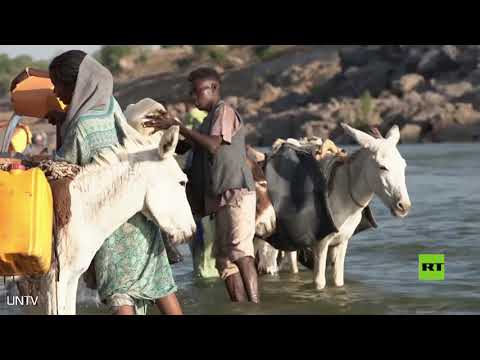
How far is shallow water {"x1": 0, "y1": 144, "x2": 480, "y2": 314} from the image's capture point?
8.38 metres

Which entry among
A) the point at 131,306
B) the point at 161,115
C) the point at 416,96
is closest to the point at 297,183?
the point at 161,115

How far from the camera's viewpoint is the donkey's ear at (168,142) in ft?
17.7

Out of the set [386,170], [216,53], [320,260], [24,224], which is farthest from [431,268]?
[216,53]

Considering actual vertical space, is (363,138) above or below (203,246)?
above

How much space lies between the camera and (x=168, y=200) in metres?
5.59

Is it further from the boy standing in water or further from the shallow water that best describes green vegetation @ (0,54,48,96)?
the boy standing in water

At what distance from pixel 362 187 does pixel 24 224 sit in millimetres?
4183

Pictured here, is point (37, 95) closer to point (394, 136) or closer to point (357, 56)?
point (394, 136)

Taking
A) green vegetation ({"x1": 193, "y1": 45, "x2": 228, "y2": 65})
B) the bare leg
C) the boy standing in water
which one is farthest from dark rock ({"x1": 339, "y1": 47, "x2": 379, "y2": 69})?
the bare leg

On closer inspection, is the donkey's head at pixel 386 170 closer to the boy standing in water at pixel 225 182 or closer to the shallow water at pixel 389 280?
the shallow water at pixel 389 280

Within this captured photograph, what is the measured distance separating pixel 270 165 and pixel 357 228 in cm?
112

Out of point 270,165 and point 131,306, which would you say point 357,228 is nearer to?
point 270,165

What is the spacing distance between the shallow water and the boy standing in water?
448mm

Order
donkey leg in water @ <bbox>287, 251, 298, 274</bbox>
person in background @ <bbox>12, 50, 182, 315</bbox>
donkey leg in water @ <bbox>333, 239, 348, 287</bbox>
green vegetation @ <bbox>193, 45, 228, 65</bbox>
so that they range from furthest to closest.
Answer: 1. green vegetation @ <bbox>193, 45, 228, 65</bbox>
2. donkey leg in water @ <bbox>287, 251, 298, 274</bbox>
3. donkey leg in water @ <bbox>333, 239, 348, 287</bbox>
4. person in background @ <bbox>12, 50, 182, 315</bbox>
